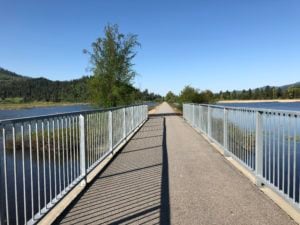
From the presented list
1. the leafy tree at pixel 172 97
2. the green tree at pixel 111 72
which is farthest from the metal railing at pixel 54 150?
the leafy tree at pixel 172 97

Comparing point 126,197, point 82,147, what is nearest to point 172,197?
point 126,197

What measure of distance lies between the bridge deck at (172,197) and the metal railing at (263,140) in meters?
0.31

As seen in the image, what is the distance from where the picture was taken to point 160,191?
17.0 ft

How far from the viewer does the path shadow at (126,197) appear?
3.98 m

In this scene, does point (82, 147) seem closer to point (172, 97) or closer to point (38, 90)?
point (172, 97)

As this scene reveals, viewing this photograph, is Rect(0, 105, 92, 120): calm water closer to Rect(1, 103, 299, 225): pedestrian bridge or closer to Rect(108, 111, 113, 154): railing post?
Rect(108, 111, 113, 154): railing post

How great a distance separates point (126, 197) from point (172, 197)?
698 millimetres

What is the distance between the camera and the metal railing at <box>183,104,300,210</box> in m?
4.32

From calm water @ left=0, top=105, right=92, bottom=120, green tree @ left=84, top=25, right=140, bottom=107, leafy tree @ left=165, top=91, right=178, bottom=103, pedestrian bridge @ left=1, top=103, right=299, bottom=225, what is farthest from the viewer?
leafy tree @ left=165, top=91, right=178, bottom=103

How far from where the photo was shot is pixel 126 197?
4836 mm

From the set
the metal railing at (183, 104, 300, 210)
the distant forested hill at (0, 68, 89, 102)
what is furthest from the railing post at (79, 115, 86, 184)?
the distant forested hill at (0, 68, 89, 102)

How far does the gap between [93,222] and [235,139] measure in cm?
474

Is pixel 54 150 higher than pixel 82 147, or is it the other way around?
pixel 54 150

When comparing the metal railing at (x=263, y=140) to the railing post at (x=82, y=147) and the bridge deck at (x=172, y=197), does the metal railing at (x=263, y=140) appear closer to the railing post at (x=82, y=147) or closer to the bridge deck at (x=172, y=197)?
the bridge deck at (x=172, y=197)
